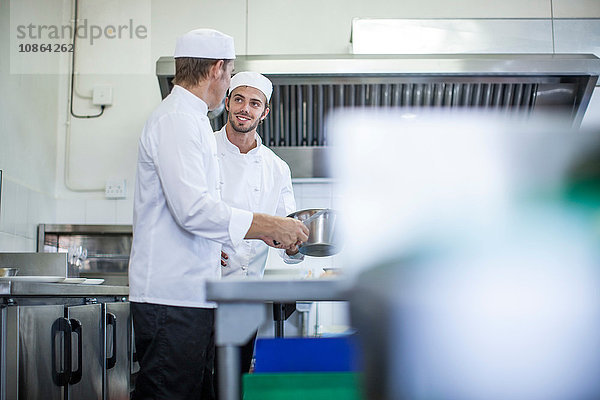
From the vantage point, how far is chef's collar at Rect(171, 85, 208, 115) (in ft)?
5.89

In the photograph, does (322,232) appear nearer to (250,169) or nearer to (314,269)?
(250,169)

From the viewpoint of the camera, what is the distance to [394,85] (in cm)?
379

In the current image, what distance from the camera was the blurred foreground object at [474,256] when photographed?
2.04 ft

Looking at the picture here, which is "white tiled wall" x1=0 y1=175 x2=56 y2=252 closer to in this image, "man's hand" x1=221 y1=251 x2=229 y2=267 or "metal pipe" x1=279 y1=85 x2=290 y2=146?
"metal pipe" x1=279 y1=85 x2=290 y2=146

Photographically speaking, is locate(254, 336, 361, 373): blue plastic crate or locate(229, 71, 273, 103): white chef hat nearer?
locate(254, 336, 361, 373): blue plastic crate

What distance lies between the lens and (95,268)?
155 inches

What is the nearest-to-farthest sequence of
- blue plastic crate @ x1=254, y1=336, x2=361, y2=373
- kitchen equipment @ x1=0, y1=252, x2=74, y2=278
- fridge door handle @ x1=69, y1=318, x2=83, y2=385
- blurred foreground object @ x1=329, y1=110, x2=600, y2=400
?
blurred foreground object @ x1=329, y1=110, x2=600, y2=400, blue plastic crate @ x1=254, y1=336, x2=361, y2=373, fridge door handle @ x1=69, y1=318, x2=83, y2=385, kitchen equipment @ x1=0, y1=252, x2=74, y2=278

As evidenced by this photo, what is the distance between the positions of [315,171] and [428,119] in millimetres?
3267

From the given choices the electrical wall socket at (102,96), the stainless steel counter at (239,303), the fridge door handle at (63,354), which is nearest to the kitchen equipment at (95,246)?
the electrical wall socket at (102,96)

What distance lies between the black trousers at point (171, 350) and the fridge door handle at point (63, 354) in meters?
0.60

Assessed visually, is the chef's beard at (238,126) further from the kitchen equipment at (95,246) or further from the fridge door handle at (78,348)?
the kitchen equipment at (95,246)

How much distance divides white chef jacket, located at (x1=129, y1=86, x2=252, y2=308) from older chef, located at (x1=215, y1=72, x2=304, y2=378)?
66cm

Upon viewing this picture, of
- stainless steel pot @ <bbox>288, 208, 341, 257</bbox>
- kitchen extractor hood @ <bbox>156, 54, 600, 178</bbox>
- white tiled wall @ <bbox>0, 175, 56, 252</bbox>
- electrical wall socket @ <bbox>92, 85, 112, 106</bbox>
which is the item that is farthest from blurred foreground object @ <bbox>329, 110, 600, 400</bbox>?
electrical wall socket @ <bbox>92, 85, 112, 106</bbox>

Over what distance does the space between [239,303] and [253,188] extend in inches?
65.1
